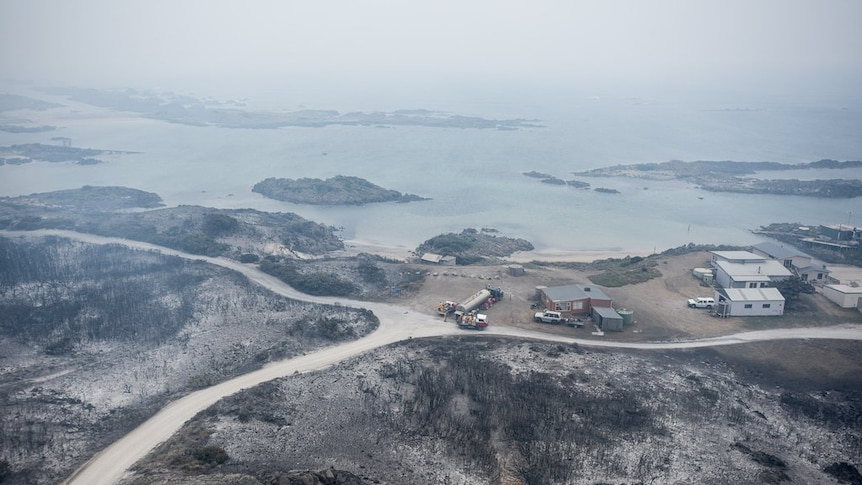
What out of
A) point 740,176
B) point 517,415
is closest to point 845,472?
point 517,415

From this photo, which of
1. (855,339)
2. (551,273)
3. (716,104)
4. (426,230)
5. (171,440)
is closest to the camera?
(171,440)

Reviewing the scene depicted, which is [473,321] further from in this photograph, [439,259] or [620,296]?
[439,259]

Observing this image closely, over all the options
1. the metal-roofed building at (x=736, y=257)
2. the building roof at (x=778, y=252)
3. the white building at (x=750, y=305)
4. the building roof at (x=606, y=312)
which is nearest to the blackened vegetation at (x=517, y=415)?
the building roof at (x=606, y=312)

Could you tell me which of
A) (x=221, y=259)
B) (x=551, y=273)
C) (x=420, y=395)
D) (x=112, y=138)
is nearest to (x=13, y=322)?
(x=221, y=259)

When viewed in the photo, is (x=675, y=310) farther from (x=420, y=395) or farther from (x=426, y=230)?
(x=426, y=230)

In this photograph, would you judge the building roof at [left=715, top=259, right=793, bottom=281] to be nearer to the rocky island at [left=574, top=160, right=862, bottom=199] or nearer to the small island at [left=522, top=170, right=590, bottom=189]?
the small island at [left=522, top=170, right=590, bottom=189]
